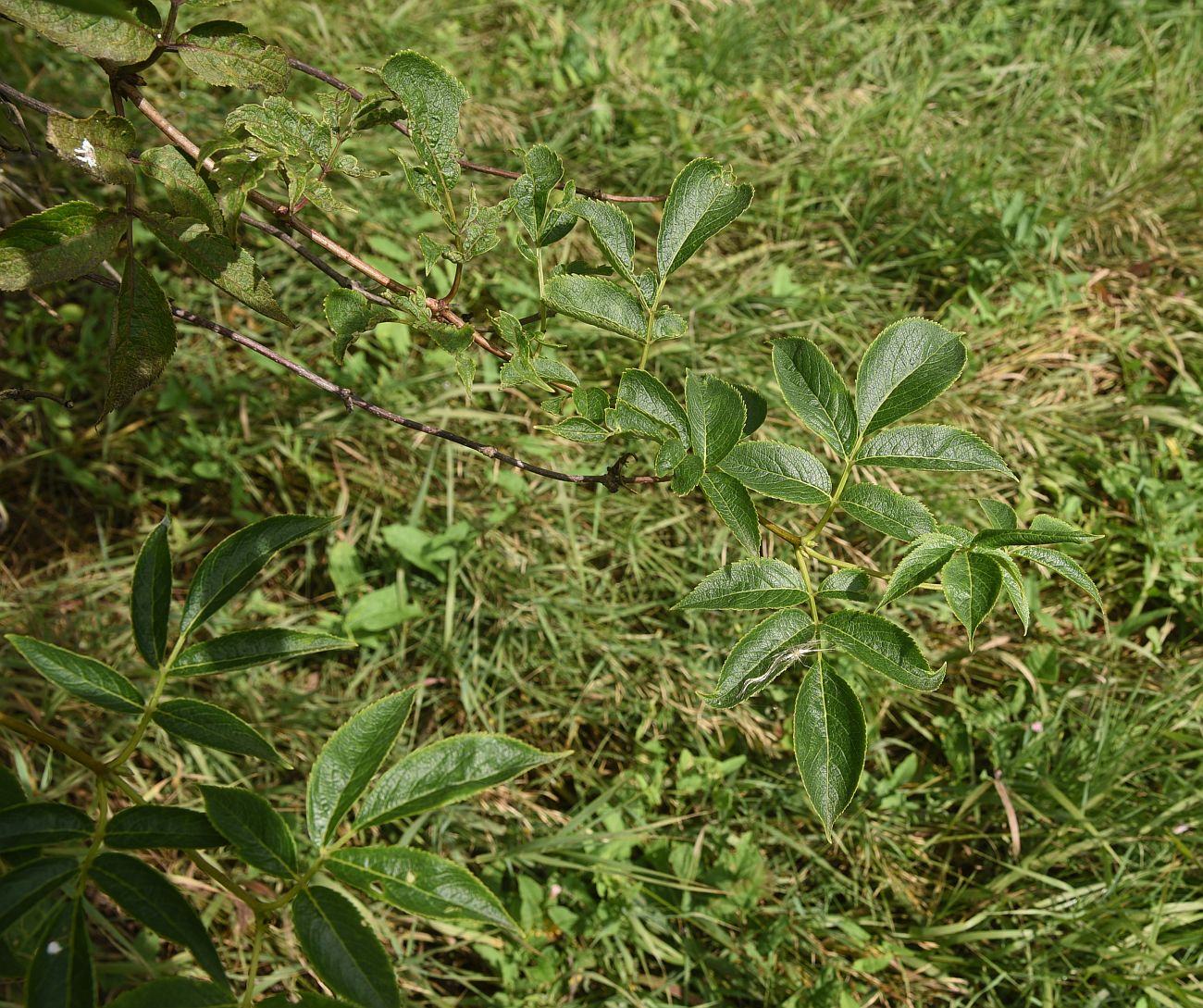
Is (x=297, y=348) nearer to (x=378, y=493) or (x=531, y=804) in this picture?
(x=378, y=493)

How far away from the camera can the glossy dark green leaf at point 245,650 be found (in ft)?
2.74

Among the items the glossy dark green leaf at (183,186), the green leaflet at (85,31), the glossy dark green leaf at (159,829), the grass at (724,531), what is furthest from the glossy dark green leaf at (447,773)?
the grass at (724,531)

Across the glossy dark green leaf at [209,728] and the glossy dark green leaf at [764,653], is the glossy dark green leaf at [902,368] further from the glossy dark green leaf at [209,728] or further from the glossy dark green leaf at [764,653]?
the glossy dark green leaf at [209,728]

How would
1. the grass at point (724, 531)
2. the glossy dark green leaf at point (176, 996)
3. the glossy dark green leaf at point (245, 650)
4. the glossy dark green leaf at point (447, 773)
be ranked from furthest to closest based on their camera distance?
the grass at point (724, 531) → the glossy dark green leaf at point (245, 650) → the glossy dark green leaf at point (447, 773) → the glossy dark green leaf at point (176, 996)

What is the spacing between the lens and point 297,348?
99.9 inches

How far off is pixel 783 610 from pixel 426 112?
0.51 meters

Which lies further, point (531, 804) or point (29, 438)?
point (29, 438)

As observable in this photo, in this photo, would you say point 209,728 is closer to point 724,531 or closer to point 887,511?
point 887,511

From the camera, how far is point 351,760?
2.50 ft

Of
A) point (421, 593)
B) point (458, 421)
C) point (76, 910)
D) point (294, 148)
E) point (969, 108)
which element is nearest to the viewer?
point (76, 910)

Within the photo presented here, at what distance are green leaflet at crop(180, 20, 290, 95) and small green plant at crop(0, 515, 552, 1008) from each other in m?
0.38

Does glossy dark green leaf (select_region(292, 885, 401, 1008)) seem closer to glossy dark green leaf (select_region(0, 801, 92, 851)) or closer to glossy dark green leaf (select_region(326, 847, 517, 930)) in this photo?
glossy dark green leaf (select_region(326, 847, 517, 930))

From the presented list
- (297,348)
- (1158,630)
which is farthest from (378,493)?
(1158,630)

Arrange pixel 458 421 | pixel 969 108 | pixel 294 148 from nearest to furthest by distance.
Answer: pixel 294 148
pixel 458 421
pixel 969 108
